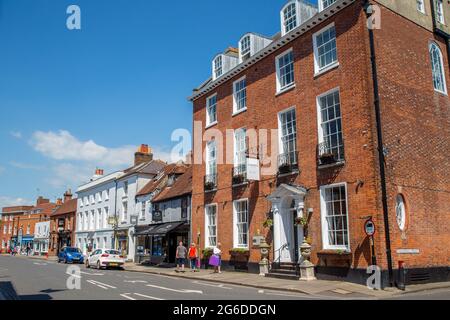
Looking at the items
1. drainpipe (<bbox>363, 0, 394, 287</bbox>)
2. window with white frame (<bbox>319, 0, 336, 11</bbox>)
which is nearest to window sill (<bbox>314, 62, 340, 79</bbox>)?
drainpipe (<bbox>363, 0, 394, 287</bbox>)

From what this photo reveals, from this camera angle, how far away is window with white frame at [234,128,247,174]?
871 inches

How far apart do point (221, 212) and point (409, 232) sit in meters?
10.4

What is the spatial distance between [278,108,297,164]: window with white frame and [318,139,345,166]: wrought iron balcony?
1.76m

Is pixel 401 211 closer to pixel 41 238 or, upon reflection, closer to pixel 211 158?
pixel 211 158

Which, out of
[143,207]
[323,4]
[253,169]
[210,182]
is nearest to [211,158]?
[210,182]

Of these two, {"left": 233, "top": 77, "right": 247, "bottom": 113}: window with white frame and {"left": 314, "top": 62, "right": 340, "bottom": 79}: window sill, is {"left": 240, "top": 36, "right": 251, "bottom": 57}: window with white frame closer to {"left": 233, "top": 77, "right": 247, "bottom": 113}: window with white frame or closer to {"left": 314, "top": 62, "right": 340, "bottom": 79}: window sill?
{"left": 233, "top": 77, "right": 247, "bottom": 113}: window with white frame

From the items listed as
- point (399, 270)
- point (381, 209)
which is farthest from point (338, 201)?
point (399, 270)

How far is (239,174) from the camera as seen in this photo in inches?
863

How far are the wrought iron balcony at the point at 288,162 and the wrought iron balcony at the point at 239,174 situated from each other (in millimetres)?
2730

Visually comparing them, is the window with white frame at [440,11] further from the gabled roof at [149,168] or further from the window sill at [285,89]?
the gabled roof at [149,168]

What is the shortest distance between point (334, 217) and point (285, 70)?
7757mm

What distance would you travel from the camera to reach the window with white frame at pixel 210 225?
23953 millimetres

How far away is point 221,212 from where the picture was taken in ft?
75.9

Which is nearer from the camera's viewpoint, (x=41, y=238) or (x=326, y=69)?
(x=326, y=69)
